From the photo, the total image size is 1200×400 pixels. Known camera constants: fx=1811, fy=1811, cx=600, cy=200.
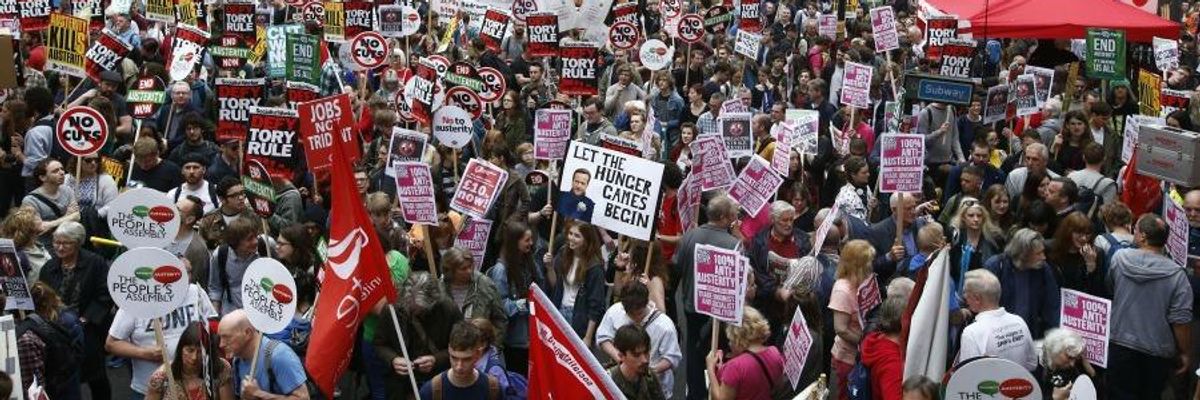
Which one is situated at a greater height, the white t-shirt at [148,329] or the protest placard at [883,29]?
the protest placard at [883,29]

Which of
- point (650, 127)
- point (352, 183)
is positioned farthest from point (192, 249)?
point (650, 127)

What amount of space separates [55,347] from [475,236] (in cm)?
372

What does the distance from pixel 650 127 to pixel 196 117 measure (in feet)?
13.2

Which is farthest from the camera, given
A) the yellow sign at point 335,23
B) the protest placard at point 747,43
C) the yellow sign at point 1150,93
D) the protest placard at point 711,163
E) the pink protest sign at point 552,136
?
the protest placard at point 747,43

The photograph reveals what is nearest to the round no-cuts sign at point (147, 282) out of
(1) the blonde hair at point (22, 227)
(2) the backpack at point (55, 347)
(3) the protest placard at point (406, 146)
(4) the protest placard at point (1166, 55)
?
(2) the backpack at point (55, 347)

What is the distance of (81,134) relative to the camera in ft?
44.9

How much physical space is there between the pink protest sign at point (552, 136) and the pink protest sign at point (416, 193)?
2940mm

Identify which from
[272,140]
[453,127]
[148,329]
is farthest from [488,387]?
[453,127]

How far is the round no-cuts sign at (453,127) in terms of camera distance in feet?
51.0

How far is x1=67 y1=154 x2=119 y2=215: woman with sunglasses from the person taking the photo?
44.9 feet

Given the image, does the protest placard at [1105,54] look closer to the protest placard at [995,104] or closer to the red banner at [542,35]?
the protest placard at [995,104]

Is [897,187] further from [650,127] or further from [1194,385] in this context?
[650,127]

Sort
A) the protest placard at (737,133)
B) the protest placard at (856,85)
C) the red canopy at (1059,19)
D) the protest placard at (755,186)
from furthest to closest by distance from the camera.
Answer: the red canopy at (1059,19)
the protest placard at (856,85)
the protest placard at (737,133)
the protest placard at (755,186)

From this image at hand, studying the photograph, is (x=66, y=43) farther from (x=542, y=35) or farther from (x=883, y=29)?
(x=883, y=29)
